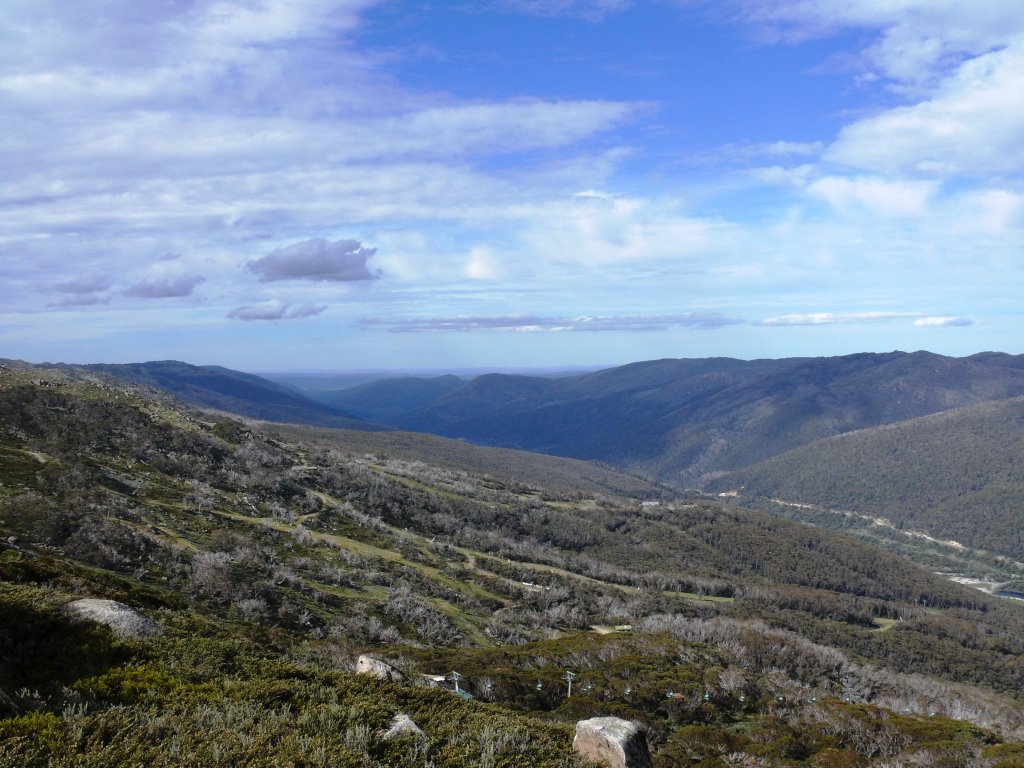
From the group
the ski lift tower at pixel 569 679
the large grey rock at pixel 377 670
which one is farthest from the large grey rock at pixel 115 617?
the ski lift tower at pixel 569 679

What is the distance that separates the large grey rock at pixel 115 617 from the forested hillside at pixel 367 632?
2.17ft

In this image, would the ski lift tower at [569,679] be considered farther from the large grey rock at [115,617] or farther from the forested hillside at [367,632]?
the large grey rock at [115,617]

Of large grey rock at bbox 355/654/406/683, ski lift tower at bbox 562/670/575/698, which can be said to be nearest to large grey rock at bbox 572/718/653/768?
large grey rock at bbox 355/654/406/683

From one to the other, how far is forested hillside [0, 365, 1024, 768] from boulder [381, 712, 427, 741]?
0.40 m

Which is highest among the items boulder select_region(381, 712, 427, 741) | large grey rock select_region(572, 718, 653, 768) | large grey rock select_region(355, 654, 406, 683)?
boulder select_region(381, 712, 427, 741)

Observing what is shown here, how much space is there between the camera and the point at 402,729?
1330 centimetres

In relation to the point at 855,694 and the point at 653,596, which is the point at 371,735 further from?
the point at 653,596

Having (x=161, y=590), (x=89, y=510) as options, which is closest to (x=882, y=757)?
(x=161, y=590)

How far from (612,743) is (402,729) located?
4.79 metres

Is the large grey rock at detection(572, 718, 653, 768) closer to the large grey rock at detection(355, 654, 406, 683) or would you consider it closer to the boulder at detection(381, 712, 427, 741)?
the boulder at detection(381, 712, 427, 741)

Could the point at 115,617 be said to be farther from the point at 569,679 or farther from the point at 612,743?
the point at 569,679

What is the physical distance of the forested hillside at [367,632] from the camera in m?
12.7

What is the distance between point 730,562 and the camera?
156000 millimetres

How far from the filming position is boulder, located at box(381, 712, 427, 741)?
1282cm
